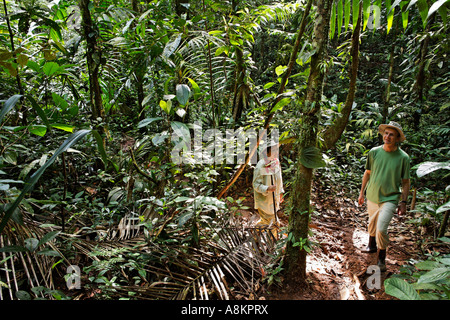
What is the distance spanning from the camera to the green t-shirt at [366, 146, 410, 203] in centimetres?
295

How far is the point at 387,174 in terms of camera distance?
3.01 metres

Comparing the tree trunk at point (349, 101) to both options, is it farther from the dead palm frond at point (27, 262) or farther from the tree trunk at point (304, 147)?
the dead palm frond at point (27, 262)

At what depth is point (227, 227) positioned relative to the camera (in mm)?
2637

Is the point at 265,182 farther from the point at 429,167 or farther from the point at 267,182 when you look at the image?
the point at 429,167

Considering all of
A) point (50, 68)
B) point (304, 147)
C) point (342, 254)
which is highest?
point (50, 68)

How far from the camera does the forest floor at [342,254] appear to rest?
2426 mm

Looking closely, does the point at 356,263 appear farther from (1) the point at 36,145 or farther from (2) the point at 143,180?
(1) the point at 36,145

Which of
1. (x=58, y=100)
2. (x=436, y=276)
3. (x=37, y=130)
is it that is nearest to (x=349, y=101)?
(x=436, y=276)

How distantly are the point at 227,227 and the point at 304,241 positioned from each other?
0.77 meters

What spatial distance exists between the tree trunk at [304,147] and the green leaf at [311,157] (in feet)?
0.15

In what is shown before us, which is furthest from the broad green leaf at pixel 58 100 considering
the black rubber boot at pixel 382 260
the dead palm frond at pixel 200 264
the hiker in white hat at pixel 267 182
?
the black rubber boot at pixel 382 260

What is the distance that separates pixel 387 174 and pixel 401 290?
210cm

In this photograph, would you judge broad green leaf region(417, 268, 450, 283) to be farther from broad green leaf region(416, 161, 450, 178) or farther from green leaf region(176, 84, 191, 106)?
green leaf region(176, 84, 191, 106)

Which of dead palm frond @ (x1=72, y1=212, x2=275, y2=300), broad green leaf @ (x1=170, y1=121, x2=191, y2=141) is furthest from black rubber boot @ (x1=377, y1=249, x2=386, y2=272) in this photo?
broad green leaf @ (x1=170, y1=121, x2=191, y2=141)
